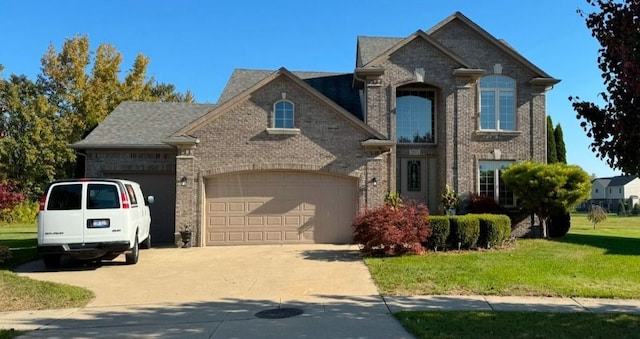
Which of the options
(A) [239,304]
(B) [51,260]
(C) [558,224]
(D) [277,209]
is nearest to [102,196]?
(B) [51,260]

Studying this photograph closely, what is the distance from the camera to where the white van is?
10602 mm

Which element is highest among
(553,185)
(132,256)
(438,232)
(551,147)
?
(551,147)

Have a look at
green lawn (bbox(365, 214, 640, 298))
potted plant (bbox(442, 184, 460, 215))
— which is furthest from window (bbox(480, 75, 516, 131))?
green lawn (bbox(365, 214, 640, 298))

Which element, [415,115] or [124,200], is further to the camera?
[415,115]

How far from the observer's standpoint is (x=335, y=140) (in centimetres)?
1593

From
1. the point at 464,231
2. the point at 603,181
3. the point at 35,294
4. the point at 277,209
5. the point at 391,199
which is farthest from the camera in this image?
the point at 603,181

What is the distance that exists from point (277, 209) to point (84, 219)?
21.1 ft

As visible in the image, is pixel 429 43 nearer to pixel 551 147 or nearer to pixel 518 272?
pixel 551 147

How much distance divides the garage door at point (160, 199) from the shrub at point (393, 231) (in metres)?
7.52

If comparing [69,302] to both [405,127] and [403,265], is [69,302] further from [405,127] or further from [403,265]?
[405,127]

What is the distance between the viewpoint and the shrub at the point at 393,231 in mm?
12648

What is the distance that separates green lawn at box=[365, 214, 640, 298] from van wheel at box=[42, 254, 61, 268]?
7.51m

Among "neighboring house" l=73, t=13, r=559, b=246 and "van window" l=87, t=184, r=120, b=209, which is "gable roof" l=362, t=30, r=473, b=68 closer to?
"neighboring house" l=73, t=13, r=559, b=246

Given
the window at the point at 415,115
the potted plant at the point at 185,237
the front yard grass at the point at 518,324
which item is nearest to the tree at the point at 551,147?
the window at the point at 415,115
